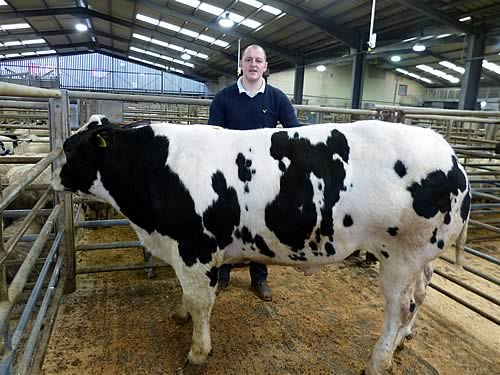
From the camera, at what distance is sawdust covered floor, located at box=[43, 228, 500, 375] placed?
2.55m

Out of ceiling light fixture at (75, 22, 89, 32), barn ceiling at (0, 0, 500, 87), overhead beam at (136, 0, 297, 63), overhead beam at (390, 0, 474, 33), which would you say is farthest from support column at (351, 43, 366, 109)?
ceiling light fixture at (75, 22, 89, 32)

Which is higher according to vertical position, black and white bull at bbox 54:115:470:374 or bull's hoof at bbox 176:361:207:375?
black and white bull at bbox 54:115:470:374

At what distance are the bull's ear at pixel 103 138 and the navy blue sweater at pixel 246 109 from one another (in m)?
0.95

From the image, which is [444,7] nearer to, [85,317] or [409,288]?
[409,288]

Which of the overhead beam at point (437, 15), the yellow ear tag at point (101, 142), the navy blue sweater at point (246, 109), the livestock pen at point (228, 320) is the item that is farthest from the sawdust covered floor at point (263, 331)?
the overhead beam at point (437, 15)

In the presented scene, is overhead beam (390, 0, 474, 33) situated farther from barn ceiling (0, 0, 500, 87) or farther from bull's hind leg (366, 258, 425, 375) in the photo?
bull's hind leg (366, 258, 425, 375)

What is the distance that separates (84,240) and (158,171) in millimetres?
3002

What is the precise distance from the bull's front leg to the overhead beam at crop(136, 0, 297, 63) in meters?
16.9

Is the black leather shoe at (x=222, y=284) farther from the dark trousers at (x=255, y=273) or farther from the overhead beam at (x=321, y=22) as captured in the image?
the overhead beam at (x=321, y=22)

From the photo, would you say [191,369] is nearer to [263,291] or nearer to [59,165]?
[263,291]

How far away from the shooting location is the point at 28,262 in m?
1.80

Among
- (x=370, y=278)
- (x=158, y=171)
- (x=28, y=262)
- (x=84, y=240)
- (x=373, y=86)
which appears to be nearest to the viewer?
(x=28, y=262)

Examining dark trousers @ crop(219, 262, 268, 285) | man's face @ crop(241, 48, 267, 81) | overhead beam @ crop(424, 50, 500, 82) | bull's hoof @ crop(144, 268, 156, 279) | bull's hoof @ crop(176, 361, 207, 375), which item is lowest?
bull's hoof @ crop(176, 361, 207, 375)

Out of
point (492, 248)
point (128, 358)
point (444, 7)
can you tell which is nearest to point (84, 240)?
point (128, 358)
